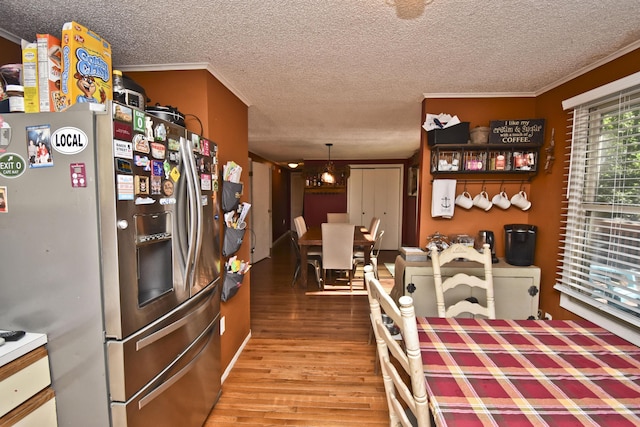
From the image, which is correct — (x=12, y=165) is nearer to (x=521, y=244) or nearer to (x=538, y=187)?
(x=521, y=244)

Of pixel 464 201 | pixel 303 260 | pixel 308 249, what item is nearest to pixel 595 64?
pixel 464 201

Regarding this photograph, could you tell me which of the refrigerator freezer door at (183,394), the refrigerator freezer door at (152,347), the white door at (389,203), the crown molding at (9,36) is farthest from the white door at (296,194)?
the crown molding at (9,36)

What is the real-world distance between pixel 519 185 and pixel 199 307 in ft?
8.51

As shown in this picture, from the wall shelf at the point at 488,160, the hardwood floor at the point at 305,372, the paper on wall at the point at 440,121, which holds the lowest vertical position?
Answer: the hardwood floor at the point at 305,372

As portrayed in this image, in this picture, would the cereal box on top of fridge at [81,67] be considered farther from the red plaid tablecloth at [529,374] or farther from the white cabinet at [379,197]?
the white cabinet at [379,197]

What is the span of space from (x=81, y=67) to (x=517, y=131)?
2.74 metres

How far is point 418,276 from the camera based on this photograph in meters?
2.19

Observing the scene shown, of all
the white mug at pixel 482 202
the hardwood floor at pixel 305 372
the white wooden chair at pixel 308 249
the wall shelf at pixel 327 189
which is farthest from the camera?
the wall shelf at pixel 327 189

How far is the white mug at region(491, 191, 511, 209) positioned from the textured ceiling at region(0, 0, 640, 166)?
33.0 inches

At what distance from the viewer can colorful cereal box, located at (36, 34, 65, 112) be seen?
1219mm

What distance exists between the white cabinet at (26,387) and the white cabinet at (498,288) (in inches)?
79.8

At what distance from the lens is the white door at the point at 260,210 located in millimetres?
5340

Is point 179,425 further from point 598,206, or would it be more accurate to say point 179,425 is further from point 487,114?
point 487,114

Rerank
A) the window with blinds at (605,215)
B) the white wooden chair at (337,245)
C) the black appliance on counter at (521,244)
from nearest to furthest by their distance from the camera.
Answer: the window with blinds at (605,215) < the black appliance on counter at (521,244) < the white wooden chair at (337,245)
